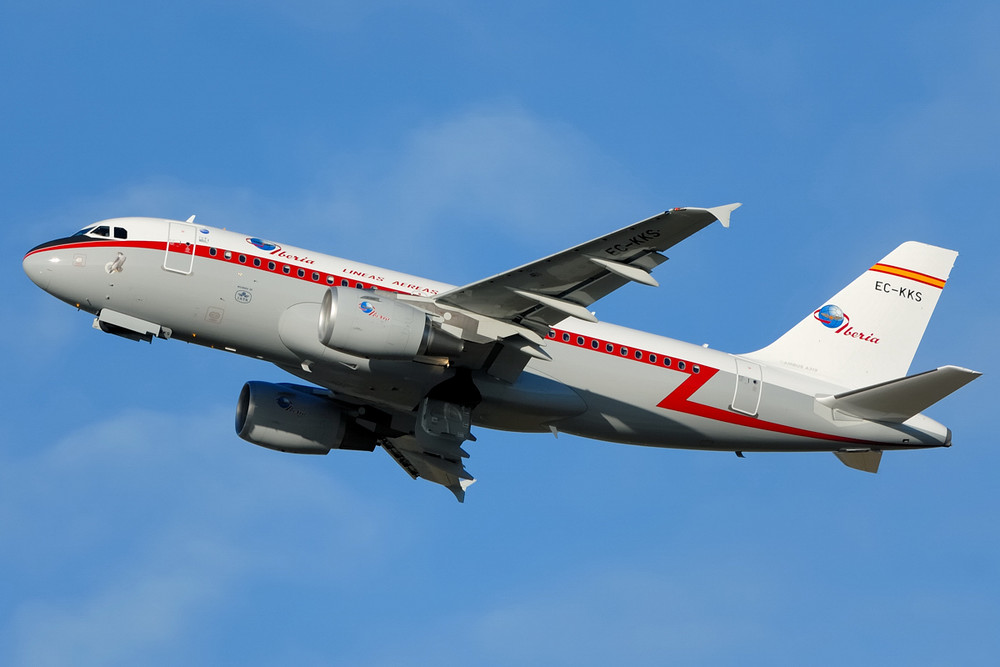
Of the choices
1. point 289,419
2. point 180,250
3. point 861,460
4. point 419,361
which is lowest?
point 289,419

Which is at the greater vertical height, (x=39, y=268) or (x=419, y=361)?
(x=39, y=268)

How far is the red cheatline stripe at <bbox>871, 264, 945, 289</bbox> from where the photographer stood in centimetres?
4119

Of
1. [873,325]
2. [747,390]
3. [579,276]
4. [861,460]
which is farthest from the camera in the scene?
[873,325]

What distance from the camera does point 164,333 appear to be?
32719 millimetres

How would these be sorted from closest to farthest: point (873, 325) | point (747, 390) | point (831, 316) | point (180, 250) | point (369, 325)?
point (369, 325) → point (180, 250) → point (747, 390) → point (873, 325) → point (831, 316)

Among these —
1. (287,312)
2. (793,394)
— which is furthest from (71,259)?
(793,394)

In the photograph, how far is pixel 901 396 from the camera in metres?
35.9

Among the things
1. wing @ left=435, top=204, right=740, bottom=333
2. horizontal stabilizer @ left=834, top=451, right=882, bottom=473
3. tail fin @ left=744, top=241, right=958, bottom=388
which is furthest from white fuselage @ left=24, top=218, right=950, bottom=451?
wing @ left=435, top=204, right=740, bottom=333

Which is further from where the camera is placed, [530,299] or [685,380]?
[685,380]

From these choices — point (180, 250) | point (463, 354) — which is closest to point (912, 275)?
point (463, 354)

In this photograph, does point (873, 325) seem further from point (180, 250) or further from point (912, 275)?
point (180, 250)

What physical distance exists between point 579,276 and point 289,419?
1179cm

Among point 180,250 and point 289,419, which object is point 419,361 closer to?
point 289,419

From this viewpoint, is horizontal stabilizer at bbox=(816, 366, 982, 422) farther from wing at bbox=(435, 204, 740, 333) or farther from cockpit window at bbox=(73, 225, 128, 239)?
cockpit window at bbox=(73, 225, 128, 239)
